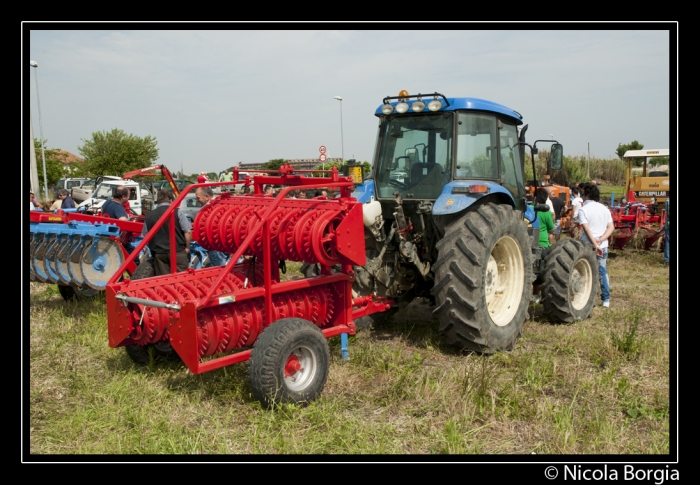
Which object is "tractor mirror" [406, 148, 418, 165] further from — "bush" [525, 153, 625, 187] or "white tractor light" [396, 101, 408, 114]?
"bush" [525, 153, 625, 187]

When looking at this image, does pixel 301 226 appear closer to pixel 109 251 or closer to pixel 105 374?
pixel 105 374

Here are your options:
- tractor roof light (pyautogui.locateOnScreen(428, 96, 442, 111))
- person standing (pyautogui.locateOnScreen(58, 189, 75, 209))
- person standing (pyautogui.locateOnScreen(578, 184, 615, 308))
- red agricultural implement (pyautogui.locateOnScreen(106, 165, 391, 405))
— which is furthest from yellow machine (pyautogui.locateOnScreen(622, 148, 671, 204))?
person standing (pyautogui.locateOnScreen(58, 189, 75, 209))

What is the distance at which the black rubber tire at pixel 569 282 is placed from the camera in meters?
6.34

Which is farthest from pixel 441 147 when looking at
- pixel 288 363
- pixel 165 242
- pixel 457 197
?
pixel 165 242

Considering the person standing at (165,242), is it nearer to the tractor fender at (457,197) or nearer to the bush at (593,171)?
the tractor fender at (457,197)

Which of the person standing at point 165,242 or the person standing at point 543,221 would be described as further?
the person standing at point 543,221

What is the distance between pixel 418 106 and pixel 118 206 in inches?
188

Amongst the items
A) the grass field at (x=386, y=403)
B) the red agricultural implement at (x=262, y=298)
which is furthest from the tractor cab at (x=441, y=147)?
the grass field at (x=386, y=403)

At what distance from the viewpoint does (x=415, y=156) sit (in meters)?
5.82

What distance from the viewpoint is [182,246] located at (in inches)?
251

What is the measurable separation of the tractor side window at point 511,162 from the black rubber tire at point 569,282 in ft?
2.63
